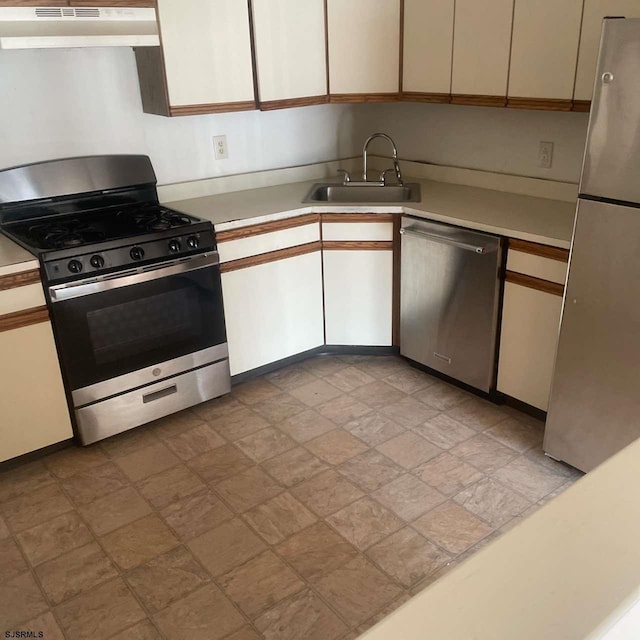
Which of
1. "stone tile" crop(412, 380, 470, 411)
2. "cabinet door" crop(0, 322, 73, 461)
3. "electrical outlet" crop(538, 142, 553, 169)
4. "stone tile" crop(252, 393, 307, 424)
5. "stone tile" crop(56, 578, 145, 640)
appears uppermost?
"electrical outlet" crop(538, 142, 553, 169)

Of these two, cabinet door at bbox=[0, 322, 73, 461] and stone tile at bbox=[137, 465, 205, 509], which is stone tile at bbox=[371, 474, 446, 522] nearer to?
stone tile at bbox=[137, 465, 205, 509]

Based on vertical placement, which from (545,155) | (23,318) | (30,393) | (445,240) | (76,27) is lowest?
(30,393)

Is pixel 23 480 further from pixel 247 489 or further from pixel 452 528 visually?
pixel 452 528

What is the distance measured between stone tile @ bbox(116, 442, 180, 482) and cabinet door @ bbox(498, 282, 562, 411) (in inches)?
58.1

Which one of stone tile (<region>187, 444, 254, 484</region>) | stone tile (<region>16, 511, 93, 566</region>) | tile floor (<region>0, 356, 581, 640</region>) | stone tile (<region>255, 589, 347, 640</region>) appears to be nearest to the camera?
stone tile (<region>255, 589, 347, 640</region>)

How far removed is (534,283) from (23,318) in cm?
198

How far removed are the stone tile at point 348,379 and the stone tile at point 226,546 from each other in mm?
1044

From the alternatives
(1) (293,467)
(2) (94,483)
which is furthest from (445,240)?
(2) (94,483)

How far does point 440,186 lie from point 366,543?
2.00m

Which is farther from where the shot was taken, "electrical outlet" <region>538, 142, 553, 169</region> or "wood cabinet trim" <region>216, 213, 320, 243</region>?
"electrical outlet" <region>538, 142, 553, 169</region>

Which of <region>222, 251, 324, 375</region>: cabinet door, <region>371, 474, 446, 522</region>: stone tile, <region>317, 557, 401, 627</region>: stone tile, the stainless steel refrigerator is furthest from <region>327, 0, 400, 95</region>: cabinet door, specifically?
<region>317, 557, 401, 627</region>: stone tile

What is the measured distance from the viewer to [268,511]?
7.38ft

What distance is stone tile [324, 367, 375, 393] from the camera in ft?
10.1

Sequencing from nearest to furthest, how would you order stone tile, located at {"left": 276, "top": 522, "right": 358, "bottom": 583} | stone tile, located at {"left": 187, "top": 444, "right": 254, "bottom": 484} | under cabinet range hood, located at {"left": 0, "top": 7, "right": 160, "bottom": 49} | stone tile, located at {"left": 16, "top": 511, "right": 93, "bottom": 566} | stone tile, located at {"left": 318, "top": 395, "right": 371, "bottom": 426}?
stone tile, located at {"left": 276, "top": 522, "right": 358, "bottom": 583} < stone tile, located at {"left": 16, "top": 511, "right": 93, "bottom": 566} < under cabinet range hood, located at {"left": 0, "top": 7, "right": 160, "bottom": 49} < stone tile, located at {"left": 187, "top": 444, "right": 254, "bottom": 484} < stone tile, located at {"left": 318, "top": 395, "right": 371, "bottom": 426}
